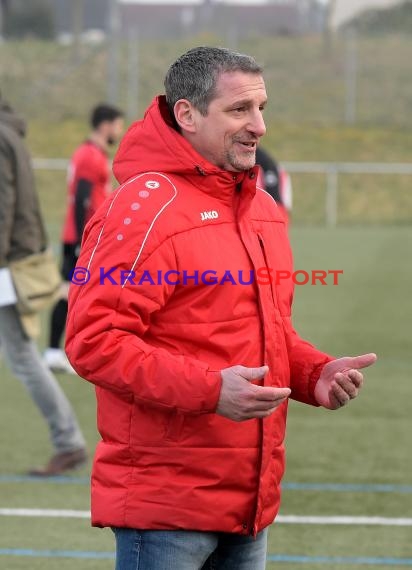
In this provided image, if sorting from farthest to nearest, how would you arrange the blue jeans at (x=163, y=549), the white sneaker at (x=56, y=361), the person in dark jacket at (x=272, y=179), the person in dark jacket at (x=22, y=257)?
the white sneaker at (x=56, y=361)
the person in dark jacket at (x=272, y=179)
the person in dark jacket at (x=22, y=257)
the blue jeans at (x=163, y=549)

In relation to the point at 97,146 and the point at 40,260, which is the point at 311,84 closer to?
the point at 97,146

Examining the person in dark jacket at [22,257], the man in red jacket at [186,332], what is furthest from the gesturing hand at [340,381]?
the person in dark jacket at [22,257]

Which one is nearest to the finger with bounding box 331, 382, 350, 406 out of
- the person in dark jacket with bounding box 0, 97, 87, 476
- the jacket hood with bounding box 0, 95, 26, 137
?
the person in dark jacket with bounding box 0, 97, 87, 476

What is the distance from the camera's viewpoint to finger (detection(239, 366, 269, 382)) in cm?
333

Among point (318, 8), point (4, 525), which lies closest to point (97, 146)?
point (4, 525)

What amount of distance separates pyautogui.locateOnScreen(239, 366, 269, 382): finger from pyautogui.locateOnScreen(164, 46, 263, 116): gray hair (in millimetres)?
722

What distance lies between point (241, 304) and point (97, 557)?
9.29ft

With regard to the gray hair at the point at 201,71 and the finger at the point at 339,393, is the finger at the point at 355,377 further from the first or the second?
the gray hair at the point at 201,71

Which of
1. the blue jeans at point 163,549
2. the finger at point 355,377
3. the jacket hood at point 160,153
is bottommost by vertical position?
the blue jeans at point 163,549

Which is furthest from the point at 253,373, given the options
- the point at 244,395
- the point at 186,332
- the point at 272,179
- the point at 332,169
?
the point at 332,169

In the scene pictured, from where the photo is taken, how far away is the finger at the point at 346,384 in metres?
3.72

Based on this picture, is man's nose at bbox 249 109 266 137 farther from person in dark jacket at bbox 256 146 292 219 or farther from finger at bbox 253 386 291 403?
person in dark jacket at bbox 256 146 292 219

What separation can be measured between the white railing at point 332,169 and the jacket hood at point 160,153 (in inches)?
1038

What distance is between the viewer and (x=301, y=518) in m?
6.67
